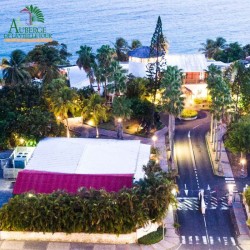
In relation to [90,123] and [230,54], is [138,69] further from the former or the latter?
[230,54]

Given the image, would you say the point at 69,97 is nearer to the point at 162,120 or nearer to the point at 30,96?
the point at 30,96

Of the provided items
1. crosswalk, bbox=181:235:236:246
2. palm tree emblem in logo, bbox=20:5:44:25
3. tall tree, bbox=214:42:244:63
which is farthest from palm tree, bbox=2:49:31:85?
tall tree, bbox=214:42:244:63

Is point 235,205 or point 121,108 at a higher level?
point 121,108

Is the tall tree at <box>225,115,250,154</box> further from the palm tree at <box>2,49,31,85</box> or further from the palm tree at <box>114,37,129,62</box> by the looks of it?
the palm tree at <box>114,37,129,62</box>

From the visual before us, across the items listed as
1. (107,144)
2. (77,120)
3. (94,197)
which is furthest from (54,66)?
(94,197)

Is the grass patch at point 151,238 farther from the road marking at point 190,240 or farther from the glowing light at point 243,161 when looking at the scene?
the glowing light at point 243,161

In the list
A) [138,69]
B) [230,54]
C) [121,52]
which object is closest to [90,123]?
[138,69]
